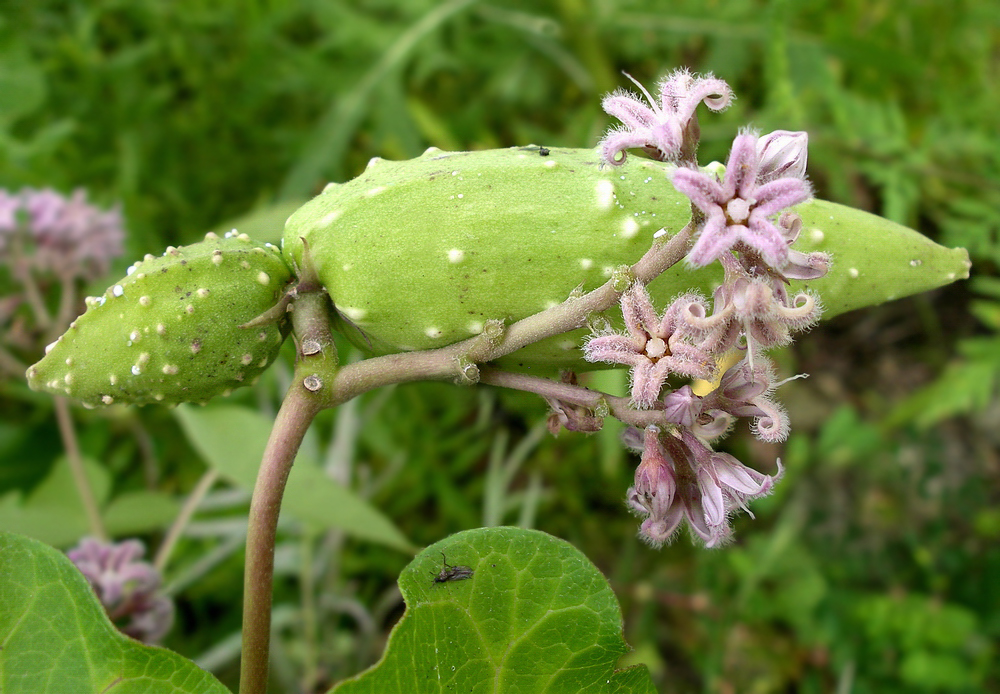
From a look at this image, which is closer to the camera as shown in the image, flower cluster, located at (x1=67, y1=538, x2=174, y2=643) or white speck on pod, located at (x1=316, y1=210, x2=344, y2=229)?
white speck on pod, located at (x1=316, y1=210, x2=344, y2=229)

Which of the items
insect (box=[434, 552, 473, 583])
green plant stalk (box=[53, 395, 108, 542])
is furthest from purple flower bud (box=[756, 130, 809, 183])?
green plant stalk (box=[53, 395, 108, 542])

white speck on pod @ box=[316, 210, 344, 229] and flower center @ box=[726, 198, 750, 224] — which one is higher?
flower center @ box=[726, 198, 750, 224]

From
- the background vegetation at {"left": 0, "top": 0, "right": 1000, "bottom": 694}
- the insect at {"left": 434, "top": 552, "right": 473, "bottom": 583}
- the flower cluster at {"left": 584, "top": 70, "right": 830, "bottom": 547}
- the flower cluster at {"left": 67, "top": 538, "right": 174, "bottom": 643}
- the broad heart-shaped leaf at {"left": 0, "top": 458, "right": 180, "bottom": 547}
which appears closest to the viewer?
the flower cluster at {"left": 584, "top": 70, "right": 830, "bottom": 547}

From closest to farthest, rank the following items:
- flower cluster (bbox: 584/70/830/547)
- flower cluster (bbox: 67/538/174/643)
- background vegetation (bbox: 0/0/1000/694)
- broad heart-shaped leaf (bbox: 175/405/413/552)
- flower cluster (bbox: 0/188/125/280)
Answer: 1. flower cluster (bbox: 584/70/830/547)
2. flower cluster (bbox: 67/538/174/643)
3. broad heart-shaped leaf (bbox: 175/405/413/552)
4. flower cluster (bbox: 0/188/125/280)
5. background vegetation (bbox: 0/0/1000/694)

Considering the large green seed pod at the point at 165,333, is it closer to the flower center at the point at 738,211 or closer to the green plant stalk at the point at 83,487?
the flower center at the point at 738,211

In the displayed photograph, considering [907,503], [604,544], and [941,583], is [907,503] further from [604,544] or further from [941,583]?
[604,544]

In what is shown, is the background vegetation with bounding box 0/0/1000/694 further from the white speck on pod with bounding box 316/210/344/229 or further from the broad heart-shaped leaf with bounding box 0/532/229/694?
the white speck on pod with bounding box 316/210/344/229

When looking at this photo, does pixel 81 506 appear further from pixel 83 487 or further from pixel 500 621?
pixel 500 621
